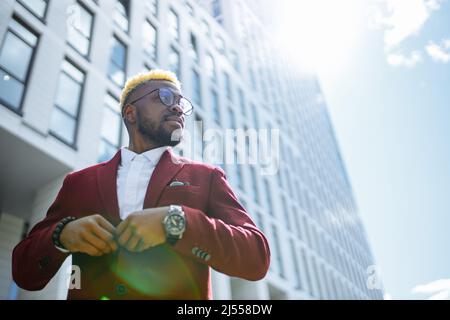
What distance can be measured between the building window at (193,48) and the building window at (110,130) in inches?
355

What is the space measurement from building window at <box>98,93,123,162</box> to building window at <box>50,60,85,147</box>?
1061 millimetres

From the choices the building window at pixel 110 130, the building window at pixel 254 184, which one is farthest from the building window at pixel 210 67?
the building window at pixel 110 130

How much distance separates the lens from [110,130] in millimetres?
13141

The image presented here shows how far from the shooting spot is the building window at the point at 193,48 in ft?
72.7

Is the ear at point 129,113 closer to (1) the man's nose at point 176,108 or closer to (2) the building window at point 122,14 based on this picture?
(1) the man's nose at point 176,108

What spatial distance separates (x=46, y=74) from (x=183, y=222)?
36.0 feet

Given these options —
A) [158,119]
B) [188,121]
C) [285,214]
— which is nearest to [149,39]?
[188,121]

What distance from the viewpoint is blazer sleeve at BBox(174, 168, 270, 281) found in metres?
1.68

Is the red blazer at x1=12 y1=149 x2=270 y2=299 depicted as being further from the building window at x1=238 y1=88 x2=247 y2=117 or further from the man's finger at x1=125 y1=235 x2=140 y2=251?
the building window at x1=238 y1=88 x2=247 y2=117

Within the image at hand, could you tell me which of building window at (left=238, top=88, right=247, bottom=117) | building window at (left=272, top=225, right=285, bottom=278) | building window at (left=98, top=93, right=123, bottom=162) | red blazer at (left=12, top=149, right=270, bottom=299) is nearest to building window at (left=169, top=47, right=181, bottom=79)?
building window at (left=98, top=93, right=123, bottom=162)

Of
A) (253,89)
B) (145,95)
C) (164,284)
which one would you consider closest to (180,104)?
(145,95)

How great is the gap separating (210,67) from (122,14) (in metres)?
8.62
